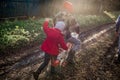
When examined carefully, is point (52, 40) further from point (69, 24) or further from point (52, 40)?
point (69, 24)

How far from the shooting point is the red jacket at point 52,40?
4.51m

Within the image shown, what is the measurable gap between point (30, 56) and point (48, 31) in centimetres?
274

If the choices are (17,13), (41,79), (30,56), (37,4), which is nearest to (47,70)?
(41,79)

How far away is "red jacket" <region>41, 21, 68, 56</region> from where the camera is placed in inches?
177

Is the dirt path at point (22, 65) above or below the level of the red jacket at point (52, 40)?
below

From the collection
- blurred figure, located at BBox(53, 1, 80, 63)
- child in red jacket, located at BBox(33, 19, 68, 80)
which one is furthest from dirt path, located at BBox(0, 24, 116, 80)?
child in red jacket, located at BBox(33, 19, 68, 80)

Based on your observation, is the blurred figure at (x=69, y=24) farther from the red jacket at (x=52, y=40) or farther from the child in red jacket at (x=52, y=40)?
the red jacket at (x=52, y=40)

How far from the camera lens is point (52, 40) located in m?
4.59

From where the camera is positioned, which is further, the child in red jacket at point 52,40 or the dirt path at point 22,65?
the dirt path at point 22,65

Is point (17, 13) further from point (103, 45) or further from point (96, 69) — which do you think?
point (96, 69)

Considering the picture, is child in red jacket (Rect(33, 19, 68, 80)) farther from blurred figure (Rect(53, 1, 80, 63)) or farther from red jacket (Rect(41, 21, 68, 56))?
blurred figure (Rect(53, 1, 80, 63))

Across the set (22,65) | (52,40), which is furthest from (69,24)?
(22,65)

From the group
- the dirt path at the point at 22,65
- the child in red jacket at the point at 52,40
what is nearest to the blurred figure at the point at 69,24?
the child in red jacket at the point at 52,40

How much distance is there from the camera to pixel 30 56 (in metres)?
6.98
